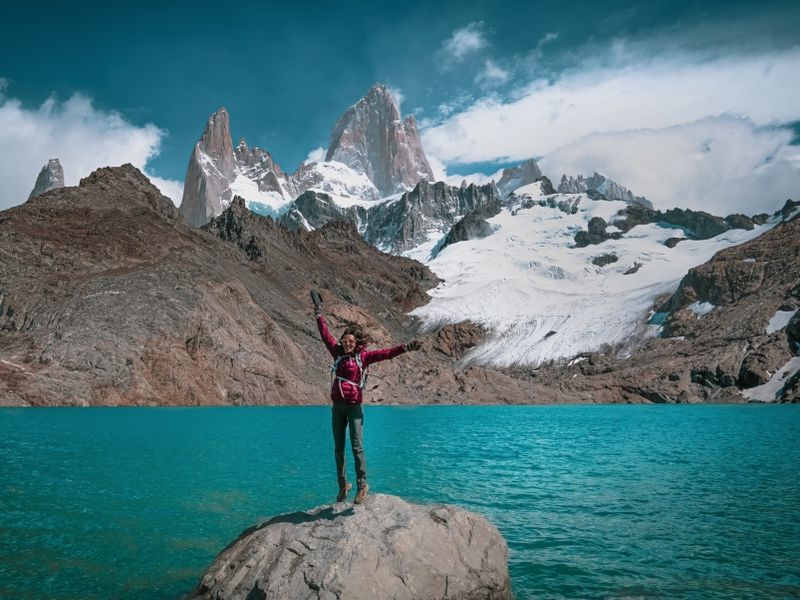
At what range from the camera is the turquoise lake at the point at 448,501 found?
14.0 metres

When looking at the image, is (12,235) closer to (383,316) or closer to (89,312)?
(89,312)

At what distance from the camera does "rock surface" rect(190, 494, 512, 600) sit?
9.85 m

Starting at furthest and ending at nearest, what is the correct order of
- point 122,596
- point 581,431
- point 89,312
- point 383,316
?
point 383,316 → point 89,312 → point 581,431 → point 122,596

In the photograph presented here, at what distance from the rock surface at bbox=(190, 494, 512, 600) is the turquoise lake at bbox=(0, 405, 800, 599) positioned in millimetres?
2482

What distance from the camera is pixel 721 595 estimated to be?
1293 centimetres

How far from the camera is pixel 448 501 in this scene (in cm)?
2270

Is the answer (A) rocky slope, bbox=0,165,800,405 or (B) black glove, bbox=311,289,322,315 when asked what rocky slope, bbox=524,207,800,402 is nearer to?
(A) rocky slope, bbox=0,165,800,405

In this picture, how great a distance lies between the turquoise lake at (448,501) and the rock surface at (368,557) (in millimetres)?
2482

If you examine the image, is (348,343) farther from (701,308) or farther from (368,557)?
(701,308)

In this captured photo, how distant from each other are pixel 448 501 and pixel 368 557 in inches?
518

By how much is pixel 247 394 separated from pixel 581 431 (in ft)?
179

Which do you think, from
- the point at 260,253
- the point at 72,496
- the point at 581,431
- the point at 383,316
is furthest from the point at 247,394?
the point at 383,316

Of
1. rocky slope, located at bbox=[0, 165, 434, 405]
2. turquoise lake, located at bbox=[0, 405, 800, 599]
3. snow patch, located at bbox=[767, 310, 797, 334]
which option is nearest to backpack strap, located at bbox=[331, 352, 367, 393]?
turquoise lake, located at bbox=[0, 405, 800, 599]

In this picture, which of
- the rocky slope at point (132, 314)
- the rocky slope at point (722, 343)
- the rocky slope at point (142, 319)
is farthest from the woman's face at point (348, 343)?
the rocky slope at point (722, 343)
